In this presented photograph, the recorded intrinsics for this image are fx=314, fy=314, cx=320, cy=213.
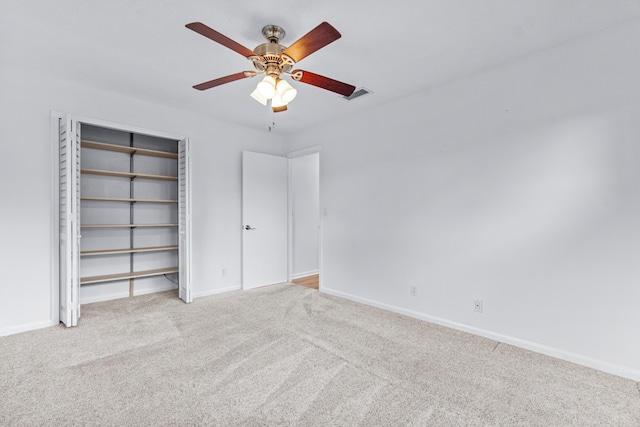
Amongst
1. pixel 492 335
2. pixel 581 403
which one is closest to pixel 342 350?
pixel 492 335

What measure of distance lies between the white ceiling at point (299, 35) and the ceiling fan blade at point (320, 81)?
36 cm

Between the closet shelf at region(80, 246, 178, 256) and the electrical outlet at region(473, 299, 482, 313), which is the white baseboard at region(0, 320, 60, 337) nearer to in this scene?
the closet shelf at region(80, 246, 178, 256)

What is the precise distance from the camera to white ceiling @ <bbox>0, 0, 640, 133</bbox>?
6.65 feet

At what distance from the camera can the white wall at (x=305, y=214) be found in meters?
5.34

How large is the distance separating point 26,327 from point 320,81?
3538mm

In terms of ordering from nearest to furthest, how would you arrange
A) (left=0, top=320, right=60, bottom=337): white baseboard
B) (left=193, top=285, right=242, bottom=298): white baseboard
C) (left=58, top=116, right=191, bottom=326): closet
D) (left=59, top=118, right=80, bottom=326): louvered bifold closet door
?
(left=0, top=320, right=60, bottom=337): white baseboard < (left=59, top=118, right=80, bottom=326): louvered bifold closet door < (left=58, top=116, right=191, bottom=326): closet < (left=193, top=285, right=242, bottom=298): white baseboard

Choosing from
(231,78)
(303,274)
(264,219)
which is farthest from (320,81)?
(303,274)

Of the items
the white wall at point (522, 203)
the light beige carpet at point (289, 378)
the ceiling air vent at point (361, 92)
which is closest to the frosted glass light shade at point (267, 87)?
the ceiling air vent at point (361, 92)

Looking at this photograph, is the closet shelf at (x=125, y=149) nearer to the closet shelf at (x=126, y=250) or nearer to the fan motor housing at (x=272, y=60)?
the closet shelf at (x=126, y=250)

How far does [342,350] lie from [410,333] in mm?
761

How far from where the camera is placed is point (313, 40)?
1821mm

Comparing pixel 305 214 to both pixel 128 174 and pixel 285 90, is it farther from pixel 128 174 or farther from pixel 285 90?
pixel 285 90

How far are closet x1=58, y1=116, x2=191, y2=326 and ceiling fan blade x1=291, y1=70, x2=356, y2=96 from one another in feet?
7.26

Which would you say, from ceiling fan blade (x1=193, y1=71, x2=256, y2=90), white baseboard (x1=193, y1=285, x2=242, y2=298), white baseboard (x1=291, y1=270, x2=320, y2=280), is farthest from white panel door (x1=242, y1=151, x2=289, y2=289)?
ceiling fan blade (x1=193, y1=71, x2=256, y2=90)
